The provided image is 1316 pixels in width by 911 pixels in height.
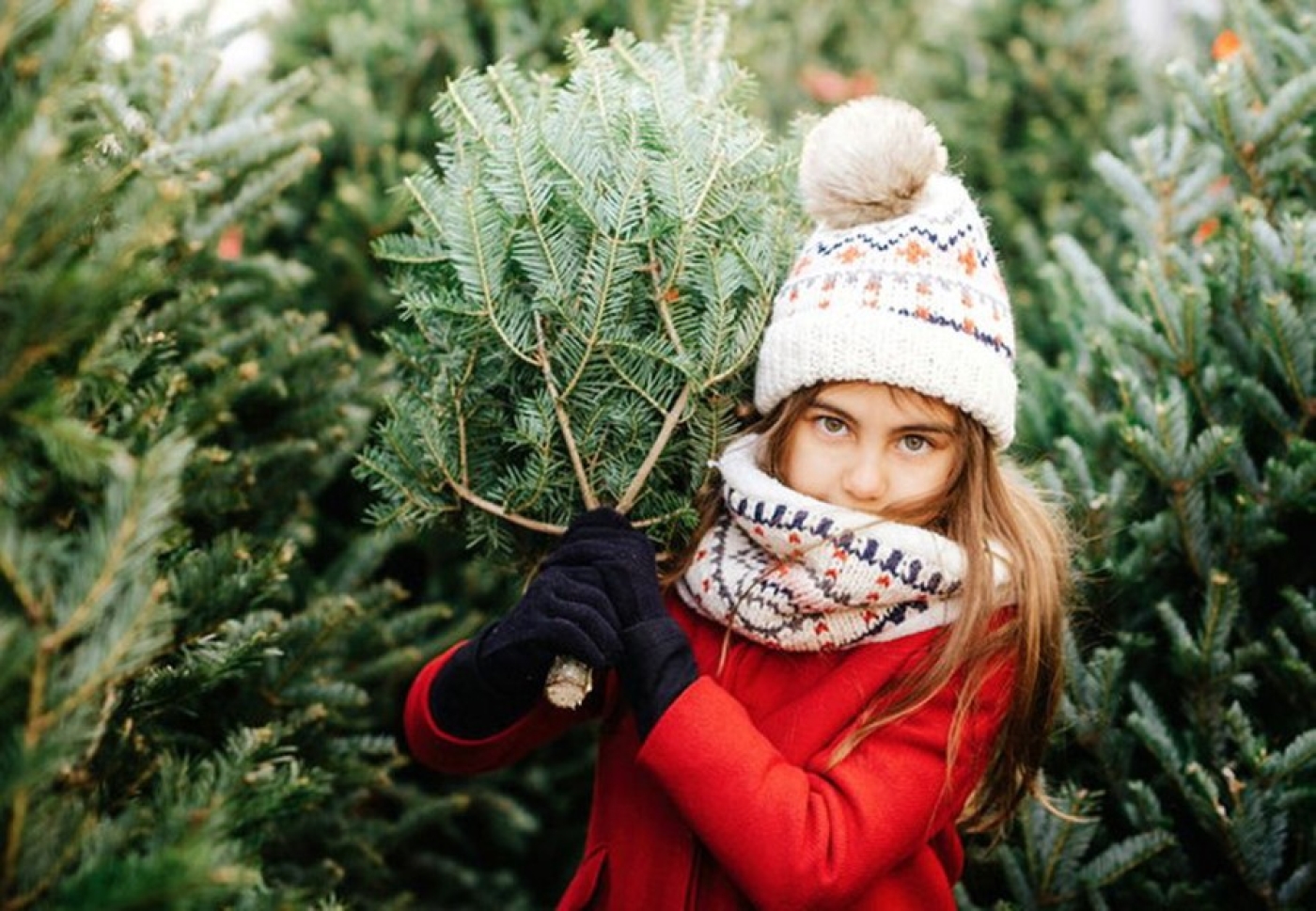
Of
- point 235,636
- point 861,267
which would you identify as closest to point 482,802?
point 235,636

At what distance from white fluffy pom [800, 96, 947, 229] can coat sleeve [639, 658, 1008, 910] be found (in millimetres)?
758

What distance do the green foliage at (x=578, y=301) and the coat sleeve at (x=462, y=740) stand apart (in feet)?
1.01

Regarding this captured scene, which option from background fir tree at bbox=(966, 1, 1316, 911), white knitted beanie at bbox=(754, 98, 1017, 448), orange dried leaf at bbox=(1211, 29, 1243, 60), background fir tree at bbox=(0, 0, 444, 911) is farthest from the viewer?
orange dried leaf at bbox=(1211, 29, 1243, 60)

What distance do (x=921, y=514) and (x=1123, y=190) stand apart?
163 cm

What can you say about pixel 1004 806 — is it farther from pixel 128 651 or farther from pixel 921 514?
pixel 128 651

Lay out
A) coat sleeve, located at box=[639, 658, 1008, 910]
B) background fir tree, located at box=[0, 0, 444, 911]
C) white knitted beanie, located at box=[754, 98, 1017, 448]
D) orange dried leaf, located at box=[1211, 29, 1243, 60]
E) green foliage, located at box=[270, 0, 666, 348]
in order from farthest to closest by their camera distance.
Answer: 1. green foliage, located at box=[270, 0, 666, 348]
2. orange dried leaf, located at box=[1211, 29, 1243, 60]
3. white knitted beanie, located at box=[754, 98, 1017, 448]
4. coat sleeve, located at box=[639, 658, 1008, 910]
5. background fir tree, located at box=[0, 0, 444, 911]

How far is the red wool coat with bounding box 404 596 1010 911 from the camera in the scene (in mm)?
1577

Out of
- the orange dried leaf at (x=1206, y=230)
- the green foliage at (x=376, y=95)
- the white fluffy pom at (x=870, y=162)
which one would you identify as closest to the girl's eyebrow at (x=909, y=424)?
the white fluffy pom at (x=870, y=162)

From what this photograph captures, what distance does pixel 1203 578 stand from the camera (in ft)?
7.57

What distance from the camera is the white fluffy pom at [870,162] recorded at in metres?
1.71

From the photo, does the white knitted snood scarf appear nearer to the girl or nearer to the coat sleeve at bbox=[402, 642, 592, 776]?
the girl

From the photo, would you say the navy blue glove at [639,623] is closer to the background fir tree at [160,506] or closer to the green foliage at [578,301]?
the green foliage at [578,301]

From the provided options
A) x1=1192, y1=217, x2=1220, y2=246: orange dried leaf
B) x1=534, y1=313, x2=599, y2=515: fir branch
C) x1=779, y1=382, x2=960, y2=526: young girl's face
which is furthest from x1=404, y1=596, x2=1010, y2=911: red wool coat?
x1=1192, y1=217, x2=1220, y2=246: orange dried leaf

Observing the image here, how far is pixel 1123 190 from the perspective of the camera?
294 cm
